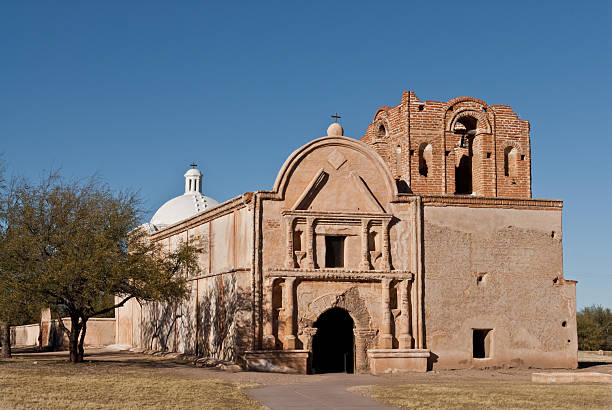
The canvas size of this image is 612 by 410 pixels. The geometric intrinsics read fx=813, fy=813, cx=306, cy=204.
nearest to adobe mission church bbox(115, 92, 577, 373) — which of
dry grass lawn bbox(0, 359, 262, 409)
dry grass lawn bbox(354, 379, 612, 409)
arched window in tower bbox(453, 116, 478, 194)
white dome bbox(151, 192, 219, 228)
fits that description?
arched window in tower bbox(453, 116, 478, 194)

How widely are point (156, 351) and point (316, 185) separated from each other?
12.7 meters

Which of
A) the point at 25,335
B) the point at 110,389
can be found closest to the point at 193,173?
the point at 25,335

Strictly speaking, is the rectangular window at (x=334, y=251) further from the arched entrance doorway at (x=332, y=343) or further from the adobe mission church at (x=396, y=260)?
the arched entrance doorway at (x=332, y=343)

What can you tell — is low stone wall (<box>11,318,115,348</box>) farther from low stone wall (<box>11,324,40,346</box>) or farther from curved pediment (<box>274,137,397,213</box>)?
curved pediment (<box>274,137,397,213</box>)

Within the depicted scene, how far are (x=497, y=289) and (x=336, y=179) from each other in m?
6.76

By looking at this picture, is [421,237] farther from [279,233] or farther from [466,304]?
[279,233]

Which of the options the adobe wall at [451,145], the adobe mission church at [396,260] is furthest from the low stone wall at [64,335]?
the adobe wall at [451,145]

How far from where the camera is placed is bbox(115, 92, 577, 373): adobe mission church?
26.0 metres

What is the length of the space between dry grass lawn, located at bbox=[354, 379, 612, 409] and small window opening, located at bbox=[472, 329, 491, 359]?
531 cm

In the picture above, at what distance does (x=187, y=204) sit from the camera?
49312 mm

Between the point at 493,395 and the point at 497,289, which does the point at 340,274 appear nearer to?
the point at 497,289

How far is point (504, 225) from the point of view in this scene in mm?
28375

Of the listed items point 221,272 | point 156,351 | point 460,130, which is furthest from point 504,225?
point 156,351

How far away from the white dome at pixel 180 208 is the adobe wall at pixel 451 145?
19937mm
